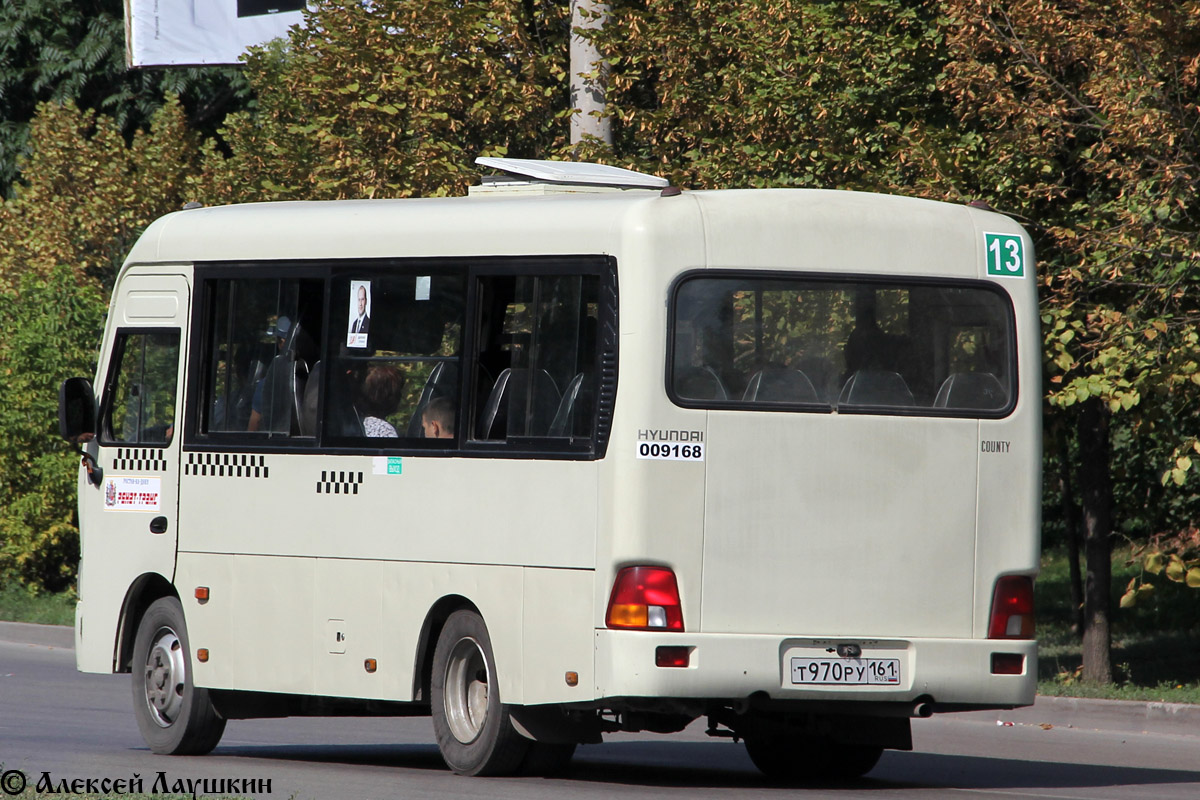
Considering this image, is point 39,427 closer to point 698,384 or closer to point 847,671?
point 698,384

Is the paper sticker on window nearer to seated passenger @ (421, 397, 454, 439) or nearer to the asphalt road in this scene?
seated passenger @ (421, 397, 454, 439)

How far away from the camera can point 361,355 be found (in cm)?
1040

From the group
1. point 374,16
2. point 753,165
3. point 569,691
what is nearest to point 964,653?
point 569,691

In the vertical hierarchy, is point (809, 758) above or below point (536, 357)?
below

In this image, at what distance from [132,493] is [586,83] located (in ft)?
23.8

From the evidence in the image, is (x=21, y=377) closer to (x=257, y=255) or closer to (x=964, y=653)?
(x=257, y=255)

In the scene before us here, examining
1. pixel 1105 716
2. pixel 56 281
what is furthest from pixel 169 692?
pixel 56 281

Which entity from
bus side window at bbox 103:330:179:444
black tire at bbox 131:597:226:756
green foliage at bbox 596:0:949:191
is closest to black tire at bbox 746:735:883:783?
black tire at bbox 131:597:226:756

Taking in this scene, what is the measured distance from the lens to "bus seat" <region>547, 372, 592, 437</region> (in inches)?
363

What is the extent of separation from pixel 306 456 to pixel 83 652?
220cm

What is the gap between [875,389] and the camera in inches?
368

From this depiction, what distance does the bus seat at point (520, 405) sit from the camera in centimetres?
944

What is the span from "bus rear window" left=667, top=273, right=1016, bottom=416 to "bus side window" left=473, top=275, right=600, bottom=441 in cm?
49

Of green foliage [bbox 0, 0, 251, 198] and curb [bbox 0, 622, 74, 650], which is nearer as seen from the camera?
curb [bbox 0, 622, 74, 650]
